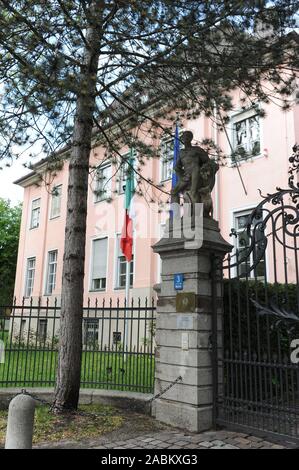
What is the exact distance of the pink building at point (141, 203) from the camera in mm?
12312

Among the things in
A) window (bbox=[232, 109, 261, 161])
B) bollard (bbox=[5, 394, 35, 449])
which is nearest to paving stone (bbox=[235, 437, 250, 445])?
bollard (bbox=[5, 394, 35, 449])

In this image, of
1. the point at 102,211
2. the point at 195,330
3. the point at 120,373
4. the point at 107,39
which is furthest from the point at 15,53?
the point at 102,211

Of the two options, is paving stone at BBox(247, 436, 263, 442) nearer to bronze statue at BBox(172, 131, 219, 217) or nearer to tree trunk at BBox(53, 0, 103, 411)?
tree trunk at BBox(53, 0, 103, 411)

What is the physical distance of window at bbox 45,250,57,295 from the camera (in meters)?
24.0

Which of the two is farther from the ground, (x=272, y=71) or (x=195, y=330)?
(x=272, y=71)

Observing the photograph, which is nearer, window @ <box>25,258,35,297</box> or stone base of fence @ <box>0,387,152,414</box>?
stone base of fence @ <box>0,387,152,414</box>

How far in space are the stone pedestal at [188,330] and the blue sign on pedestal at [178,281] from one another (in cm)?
5

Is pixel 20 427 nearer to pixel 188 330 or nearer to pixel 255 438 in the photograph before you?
pixel 188 330

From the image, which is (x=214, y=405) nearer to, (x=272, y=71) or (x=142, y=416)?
(x=142, y=416)

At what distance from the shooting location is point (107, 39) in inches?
268

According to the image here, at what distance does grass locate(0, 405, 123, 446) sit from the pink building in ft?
13.8

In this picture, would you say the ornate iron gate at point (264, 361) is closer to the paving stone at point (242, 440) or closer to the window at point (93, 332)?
the paving stone at point (242, 440)
